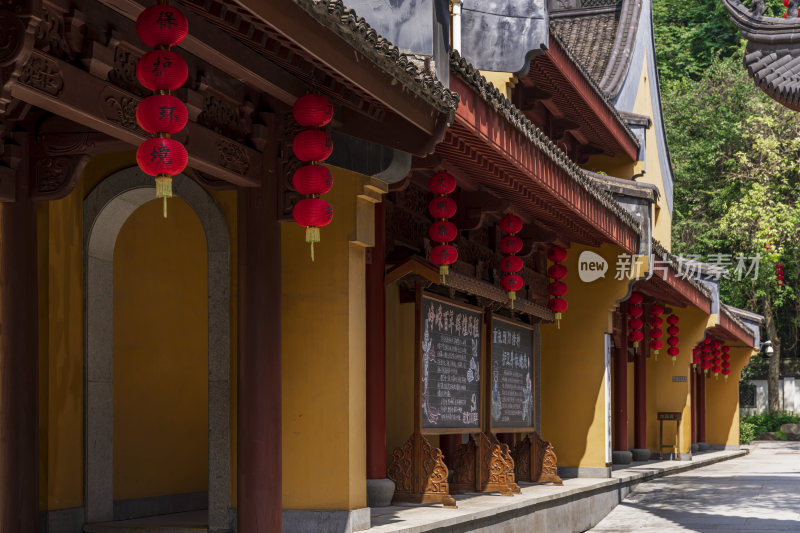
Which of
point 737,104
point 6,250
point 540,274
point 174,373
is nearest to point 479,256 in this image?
point 540,274

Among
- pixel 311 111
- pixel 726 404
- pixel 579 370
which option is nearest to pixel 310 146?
pixel 311 111

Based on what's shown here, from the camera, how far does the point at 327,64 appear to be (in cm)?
560

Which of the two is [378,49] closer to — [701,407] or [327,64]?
[327,64]

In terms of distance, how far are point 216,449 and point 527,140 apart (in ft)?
11.5

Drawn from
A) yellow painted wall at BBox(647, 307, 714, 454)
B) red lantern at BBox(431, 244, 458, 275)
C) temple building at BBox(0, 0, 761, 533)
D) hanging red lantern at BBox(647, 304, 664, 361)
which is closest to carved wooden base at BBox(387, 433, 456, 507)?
temple building at BBox(0, 0, 761, 533)

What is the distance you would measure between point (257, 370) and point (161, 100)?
2458mm

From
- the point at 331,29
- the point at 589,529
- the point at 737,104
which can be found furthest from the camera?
the point at 737,104

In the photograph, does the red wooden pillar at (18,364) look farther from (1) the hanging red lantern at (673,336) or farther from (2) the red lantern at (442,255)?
(1) the hanging red lantern at (673,336)

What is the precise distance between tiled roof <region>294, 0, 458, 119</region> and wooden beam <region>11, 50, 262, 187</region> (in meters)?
1.06

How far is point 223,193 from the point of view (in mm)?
7684

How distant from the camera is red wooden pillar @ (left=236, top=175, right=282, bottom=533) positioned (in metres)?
6.80

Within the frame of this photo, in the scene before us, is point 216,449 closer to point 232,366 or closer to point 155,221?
point 232,366

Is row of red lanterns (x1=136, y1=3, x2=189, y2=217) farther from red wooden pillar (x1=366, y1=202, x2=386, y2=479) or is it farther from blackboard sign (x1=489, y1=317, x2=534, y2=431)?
blackboard sign (x1=489, y1=317, x2=534, y2=431)

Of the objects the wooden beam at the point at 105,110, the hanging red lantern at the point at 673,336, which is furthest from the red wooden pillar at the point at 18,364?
the hanging red lantern at the point at 673,336
